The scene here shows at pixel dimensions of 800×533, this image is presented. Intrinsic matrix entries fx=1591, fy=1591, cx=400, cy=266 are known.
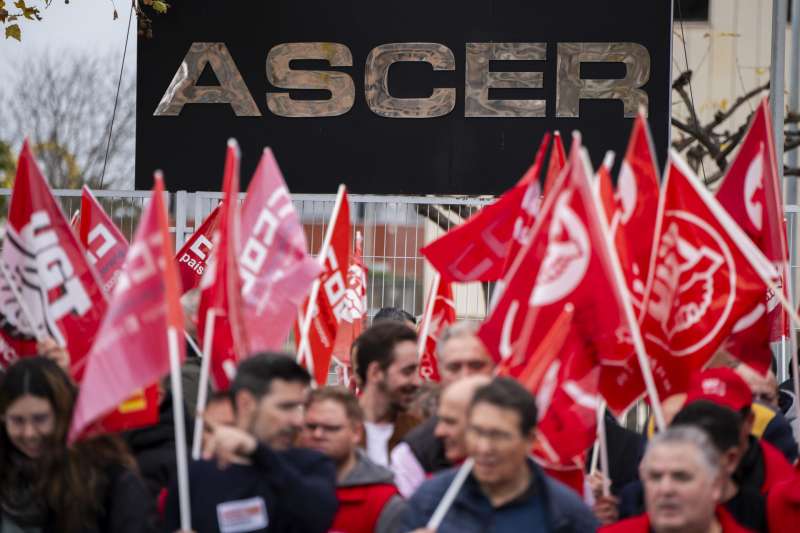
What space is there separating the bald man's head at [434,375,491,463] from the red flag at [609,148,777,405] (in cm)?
120

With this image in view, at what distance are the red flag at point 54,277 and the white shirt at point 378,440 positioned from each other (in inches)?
53.0

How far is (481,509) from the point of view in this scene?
221 inches

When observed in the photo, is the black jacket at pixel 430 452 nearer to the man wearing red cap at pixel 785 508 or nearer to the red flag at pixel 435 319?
the man wearing red cap at pixel 785 508

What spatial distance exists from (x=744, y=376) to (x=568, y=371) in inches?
64.4

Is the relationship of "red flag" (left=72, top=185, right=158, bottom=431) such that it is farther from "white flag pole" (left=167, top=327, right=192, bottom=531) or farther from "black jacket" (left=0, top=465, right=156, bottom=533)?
"white flag pole" (left=167, top=327, right=192, bottom=531)

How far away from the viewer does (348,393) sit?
21.4 feet

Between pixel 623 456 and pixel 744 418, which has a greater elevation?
pixel 744 418

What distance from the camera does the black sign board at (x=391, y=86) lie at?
46.9 ft

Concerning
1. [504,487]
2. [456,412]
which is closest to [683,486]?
[504,487]

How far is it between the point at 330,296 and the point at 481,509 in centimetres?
414

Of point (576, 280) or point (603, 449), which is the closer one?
point (576, 280)

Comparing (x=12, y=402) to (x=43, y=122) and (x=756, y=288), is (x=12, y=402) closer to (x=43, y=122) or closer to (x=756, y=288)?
(x=756, y=288)

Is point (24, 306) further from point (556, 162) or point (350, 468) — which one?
point (556, 162)

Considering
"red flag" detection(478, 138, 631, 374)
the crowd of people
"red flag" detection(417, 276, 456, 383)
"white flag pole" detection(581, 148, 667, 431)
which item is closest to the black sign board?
"red flag" detection(417, 276, 456, 383)
